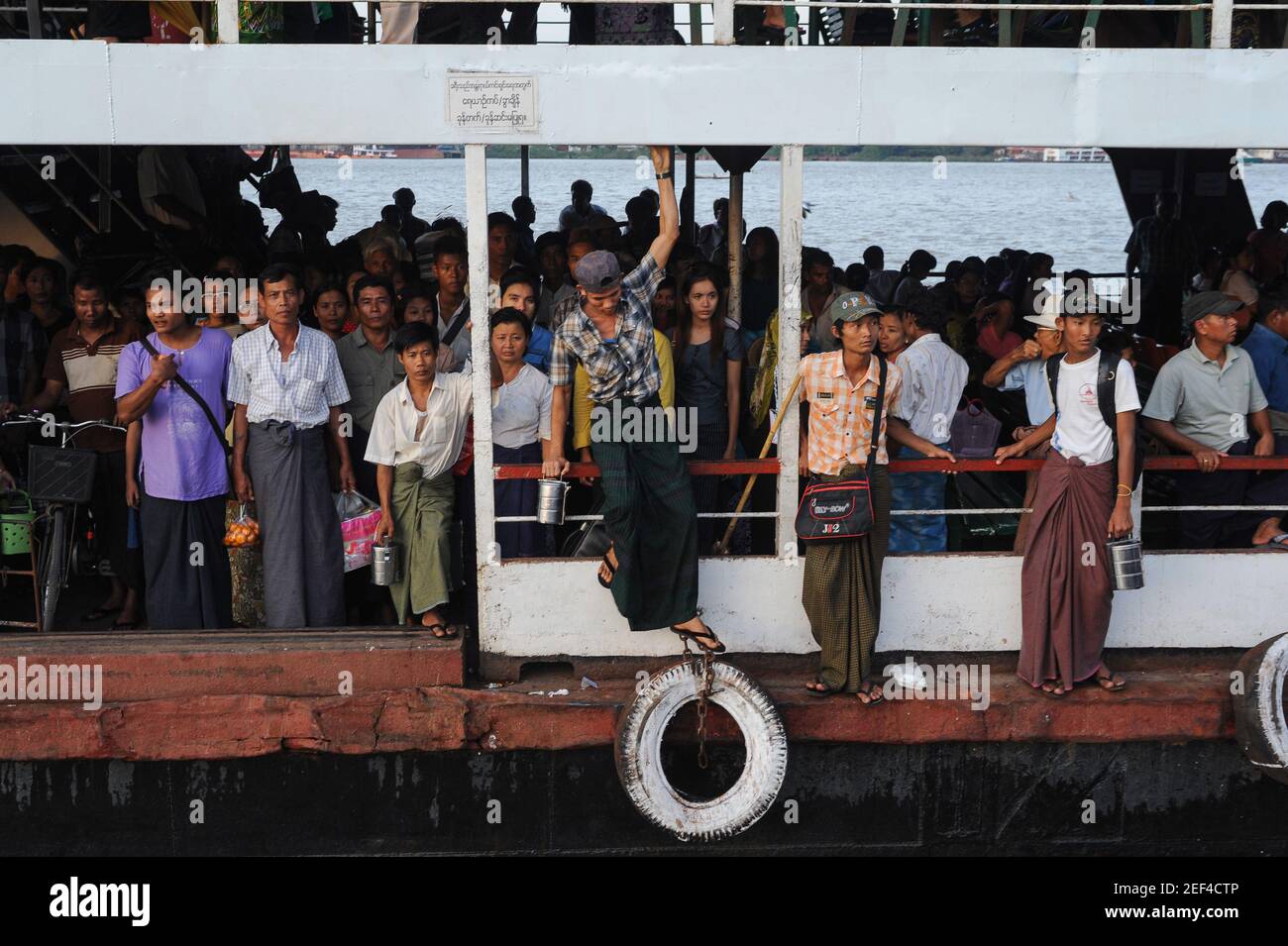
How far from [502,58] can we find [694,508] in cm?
187

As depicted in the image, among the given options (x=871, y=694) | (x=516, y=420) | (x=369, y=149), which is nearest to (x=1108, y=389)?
(x=871, y=694)

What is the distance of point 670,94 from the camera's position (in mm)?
5145

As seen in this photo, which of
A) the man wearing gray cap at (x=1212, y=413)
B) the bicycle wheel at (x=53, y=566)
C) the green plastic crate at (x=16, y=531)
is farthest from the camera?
the green plastic crate at (x=16, y=531)

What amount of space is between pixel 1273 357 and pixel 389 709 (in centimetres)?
429

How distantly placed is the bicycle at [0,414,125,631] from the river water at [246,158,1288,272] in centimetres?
1746

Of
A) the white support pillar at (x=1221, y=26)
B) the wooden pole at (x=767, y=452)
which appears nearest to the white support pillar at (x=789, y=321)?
the wooden pole at (x=767, y=452)

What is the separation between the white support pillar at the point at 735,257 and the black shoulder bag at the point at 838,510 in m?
1.04

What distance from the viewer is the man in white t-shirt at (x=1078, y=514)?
5219 mm

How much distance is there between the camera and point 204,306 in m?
5.80

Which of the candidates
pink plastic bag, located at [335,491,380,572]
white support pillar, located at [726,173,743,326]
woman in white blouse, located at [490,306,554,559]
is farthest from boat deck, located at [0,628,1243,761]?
white support pillar, located at [726,173,743,326]

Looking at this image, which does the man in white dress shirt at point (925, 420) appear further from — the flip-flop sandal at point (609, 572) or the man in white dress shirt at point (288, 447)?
the man in white dress shirt at point (288, 447)

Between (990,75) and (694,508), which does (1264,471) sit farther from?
(694,508)

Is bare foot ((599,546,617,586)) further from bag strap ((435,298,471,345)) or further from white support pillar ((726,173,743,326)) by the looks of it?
bag strap ((435,298,471,345))

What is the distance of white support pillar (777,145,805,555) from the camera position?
5207 millimetres
